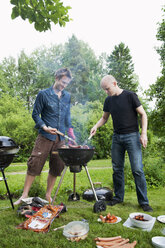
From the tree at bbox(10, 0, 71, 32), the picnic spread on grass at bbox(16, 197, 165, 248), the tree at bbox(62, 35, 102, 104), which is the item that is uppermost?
the tree at bbox(62, 35, 102, 104)

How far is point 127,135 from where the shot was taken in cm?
274

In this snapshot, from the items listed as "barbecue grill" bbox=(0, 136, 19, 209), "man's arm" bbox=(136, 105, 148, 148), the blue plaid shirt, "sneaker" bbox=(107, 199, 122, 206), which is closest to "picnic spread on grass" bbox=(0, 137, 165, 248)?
"barbecue grill" bbox=(0, 136, 19, 209)

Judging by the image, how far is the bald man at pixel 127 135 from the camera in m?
2.65

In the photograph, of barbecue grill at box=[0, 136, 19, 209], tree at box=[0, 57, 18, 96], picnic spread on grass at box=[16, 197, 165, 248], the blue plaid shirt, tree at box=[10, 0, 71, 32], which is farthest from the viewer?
tree at box=[0, 57, 18, 96]

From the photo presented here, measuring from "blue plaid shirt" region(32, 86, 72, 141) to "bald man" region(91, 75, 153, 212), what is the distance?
71 centimetres

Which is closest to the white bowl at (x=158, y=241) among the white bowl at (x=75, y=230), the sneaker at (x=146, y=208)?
the white bowl at (x=75, y=230)

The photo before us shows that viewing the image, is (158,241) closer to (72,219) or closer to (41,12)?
(72,219)

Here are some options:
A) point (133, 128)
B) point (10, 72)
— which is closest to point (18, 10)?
point (133, 128)

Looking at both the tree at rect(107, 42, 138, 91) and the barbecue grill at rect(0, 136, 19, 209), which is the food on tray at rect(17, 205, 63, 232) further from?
the tree at rect(107, 42, 138, 91)

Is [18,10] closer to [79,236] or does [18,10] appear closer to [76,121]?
[79,236]

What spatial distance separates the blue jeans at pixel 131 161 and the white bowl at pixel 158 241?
0.89 meters

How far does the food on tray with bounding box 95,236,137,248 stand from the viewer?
1.66 meters

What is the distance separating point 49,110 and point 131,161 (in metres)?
1.38

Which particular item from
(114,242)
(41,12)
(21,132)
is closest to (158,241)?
(114,242)
